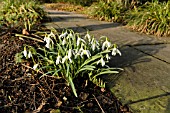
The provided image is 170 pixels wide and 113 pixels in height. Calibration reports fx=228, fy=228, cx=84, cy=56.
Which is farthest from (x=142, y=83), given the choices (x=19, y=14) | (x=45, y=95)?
(x=19, y=14)

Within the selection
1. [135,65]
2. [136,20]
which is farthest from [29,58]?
[136,20]

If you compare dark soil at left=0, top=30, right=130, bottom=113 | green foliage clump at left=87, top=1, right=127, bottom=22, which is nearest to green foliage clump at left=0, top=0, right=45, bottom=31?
dark soil at left=0, top=30, right=130, bottom=113

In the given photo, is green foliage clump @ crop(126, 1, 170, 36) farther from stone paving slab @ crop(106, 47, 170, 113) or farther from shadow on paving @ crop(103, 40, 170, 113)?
stone paving slab @ crop(106, 47, 170, 113)

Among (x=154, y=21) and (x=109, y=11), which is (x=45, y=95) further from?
(x=109, y=11)

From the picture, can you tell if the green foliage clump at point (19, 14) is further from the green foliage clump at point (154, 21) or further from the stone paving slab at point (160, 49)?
the green foliage clump at point (154, 21)

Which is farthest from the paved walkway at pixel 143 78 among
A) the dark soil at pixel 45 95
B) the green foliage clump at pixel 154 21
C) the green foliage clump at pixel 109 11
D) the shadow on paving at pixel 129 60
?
the green foliage clump at pixel 109 11

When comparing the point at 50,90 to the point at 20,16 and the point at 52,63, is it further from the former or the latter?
the point at 20,16
